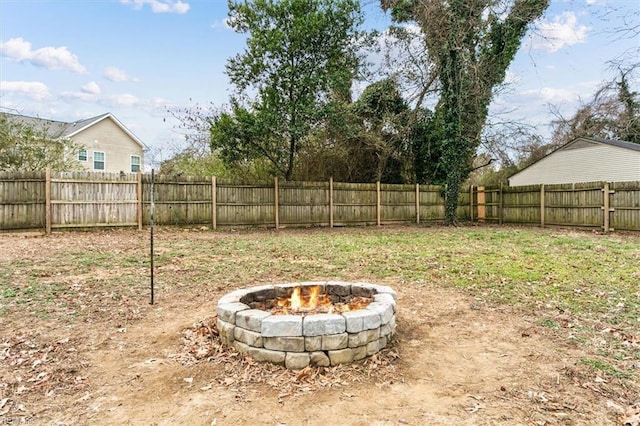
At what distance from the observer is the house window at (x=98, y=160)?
19.0m

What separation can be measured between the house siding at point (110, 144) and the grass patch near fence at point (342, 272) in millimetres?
11896

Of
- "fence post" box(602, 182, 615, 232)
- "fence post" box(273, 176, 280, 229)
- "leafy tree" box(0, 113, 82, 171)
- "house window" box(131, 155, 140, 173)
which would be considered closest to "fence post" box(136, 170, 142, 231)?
"leafy tree" box(0, 113, 82, 171)

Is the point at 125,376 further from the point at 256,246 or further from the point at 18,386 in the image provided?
the point at 256,246

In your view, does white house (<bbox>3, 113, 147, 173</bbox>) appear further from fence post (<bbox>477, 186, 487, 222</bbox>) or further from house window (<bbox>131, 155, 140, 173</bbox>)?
fence post (<bbox>477, 186, 487, 222</bbox>)

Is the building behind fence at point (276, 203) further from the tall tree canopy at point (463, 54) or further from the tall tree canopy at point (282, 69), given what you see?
the tall tree canopy at point (463, 54)

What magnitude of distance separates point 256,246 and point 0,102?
36.4 ft

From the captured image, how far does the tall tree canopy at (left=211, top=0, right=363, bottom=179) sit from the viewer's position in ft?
35.9

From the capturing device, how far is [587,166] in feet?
51.0

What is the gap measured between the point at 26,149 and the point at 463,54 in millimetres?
14544

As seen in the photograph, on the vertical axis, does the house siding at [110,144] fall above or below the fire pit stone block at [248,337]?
above

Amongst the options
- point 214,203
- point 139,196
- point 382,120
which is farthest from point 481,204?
point 139,196

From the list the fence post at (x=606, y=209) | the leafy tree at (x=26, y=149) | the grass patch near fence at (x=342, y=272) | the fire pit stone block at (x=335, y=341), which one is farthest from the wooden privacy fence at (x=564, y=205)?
the leafy tree at (x=26, y=149)

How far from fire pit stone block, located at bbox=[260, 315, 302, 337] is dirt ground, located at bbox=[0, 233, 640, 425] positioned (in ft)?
0.86

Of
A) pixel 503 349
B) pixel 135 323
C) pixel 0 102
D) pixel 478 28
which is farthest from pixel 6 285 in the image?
pixel 478 28
